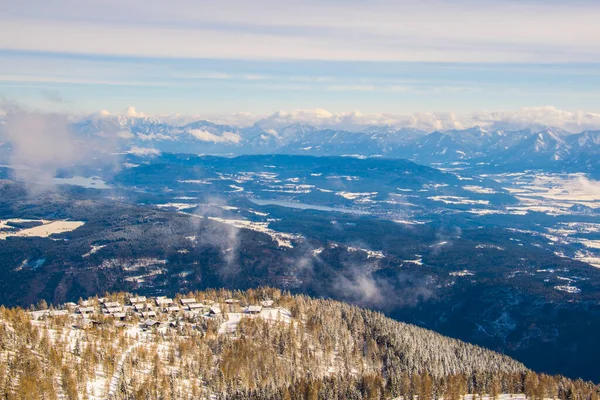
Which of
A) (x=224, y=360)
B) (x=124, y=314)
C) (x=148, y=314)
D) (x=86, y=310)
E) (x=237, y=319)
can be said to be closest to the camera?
(x=224, y=360)

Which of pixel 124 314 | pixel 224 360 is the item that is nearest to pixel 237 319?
pixel 124 314

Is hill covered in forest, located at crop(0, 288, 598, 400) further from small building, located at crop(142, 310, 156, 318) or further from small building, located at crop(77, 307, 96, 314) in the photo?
small building, located at crop(77, 307, 96, 314)

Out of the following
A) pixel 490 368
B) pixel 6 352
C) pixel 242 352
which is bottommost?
pixel 490 368

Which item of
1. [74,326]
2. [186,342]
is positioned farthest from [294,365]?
[74,326]

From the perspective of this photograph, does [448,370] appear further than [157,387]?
Yes

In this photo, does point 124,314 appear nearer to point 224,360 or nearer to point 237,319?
point 237,319

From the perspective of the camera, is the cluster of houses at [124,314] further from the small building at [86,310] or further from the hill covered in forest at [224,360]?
the hill covered in forest at [224,360]

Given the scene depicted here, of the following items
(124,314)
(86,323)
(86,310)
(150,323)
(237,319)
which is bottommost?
(237,319)

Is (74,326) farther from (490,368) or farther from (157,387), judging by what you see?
(490,368)

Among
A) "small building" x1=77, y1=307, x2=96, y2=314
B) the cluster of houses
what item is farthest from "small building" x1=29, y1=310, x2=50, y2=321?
"small building" x1=77, y1=307, x2=96, y2=314
